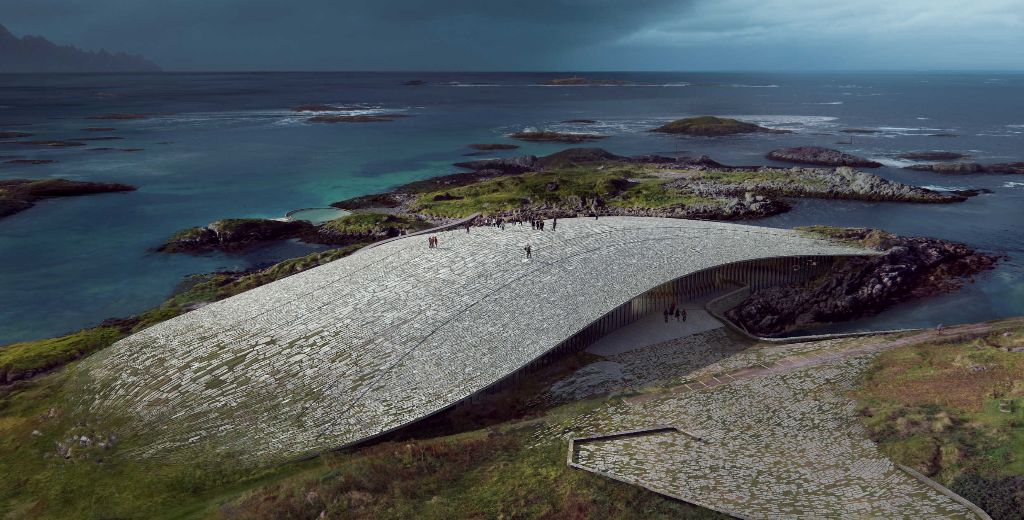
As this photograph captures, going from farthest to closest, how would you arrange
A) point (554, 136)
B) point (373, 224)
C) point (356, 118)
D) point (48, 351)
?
point (356, 118) → point (554, 136) → point (373, 224) → point (48, 351)

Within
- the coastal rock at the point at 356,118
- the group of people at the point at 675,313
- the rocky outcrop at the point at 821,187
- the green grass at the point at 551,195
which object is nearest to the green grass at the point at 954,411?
the group of people at the point at 675,313

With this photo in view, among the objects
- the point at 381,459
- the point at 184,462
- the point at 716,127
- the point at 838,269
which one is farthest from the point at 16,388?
the point at 716,127

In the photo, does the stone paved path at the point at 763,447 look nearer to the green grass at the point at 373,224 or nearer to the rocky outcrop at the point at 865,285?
the rocky outcrop at the point at 865,285

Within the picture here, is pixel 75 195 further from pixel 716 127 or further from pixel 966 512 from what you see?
pixel 716 127

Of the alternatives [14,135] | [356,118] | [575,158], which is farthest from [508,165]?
[14,135]

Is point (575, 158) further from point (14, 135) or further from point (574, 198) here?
point (14, 135)
